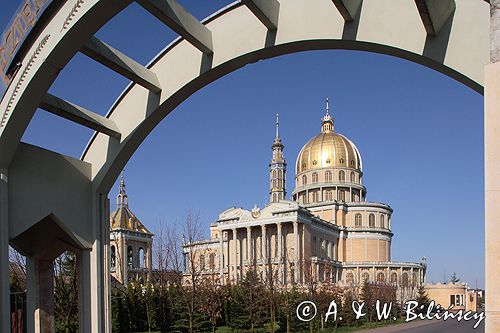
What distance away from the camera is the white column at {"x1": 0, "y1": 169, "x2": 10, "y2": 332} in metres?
7.05

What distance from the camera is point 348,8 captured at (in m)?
5.52

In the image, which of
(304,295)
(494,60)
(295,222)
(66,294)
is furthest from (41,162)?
(295,222)

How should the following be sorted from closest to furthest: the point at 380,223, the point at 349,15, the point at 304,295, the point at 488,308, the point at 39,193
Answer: the point at 488,308, the point at 349,15, the point at 39,193, the point at 304,295, the point at 380,223

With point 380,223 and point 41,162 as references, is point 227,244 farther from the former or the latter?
point 41,162

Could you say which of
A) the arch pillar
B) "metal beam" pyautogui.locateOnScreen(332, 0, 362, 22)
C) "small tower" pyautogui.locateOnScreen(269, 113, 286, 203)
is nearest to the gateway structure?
"small tower" pyautogui.locateOnScreen(269, 113, 286, 203)

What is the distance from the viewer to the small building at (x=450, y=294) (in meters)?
65.1

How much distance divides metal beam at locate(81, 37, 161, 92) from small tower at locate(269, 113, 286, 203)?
73.1m

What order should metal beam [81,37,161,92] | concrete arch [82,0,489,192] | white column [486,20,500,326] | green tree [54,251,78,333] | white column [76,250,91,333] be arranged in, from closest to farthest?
white column [486,20,500,326], concrete arch [82,0,489,192], metal beam [81,37,161,92], white column [76,250,91,333], green tree [54,251,78,333]

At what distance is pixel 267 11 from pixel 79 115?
3.10 meters

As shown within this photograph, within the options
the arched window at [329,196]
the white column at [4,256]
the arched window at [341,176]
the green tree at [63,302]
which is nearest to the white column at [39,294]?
the white column at [4,256]

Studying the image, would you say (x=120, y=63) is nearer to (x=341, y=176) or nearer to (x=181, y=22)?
(x=181, y=22)

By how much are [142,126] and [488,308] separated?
5.51 metres

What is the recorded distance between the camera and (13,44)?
6.79 m

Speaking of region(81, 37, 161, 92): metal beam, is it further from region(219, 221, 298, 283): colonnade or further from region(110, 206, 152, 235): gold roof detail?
region(219, 221, 298, 283): colonnade
